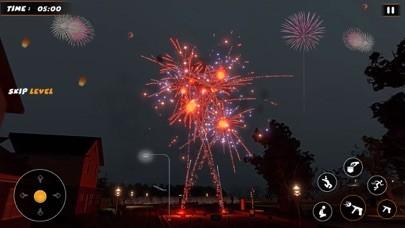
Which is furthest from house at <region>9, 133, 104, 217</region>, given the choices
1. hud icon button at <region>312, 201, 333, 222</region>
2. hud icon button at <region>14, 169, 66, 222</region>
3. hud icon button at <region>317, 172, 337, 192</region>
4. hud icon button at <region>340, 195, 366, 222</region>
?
hud icon button at <region>14, 169, 66, 222</region>

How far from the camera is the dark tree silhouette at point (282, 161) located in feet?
221

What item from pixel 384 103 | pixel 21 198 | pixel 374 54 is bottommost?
pixel 21 198

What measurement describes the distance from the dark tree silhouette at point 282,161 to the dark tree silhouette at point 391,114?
5171 centimetres

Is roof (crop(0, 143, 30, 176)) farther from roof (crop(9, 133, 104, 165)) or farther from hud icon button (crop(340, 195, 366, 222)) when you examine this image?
roof (crop(9, 133, 104, 165))

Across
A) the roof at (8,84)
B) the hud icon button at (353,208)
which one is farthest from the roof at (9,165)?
the hud icon button at (353,208)

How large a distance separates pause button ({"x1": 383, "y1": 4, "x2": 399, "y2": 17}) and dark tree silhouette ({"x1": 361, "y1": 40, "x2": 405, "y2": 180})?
547 centimetres

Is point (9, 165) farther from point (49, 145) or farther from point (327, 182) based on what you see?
point (49, 145)

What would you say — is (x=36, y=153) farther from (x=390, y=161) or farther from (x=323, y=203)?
(x=323, y=203)

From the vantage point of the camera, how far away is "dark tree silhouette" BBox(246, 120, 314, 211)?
67.5 metres

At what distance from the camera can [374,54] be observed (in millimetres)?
15078

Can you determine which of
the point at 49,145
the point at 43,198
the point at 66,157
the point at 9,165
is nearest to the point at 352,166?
the point at 43,198

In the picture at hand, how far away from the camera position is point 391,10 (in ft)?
26.4

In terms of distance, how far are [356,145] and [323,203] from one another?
222ft

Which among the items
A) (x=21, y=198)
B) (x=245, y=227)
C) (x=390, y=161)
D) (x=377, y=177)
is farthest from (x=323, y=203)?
(x=245, y=227)
